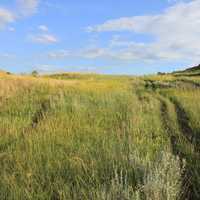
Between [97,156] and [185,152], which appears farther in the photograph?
[185,152]

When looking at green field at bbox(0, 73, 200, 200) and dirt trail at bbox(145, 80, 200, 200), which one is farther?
dirt trail at bbox(145, 80, 200, 200)

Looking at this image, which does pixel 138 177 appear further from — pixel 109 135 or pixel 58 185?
pixel 109 135

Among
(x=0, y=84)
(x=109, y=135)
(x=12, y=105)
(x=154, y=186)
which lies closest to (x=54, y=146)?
(x=109, y=135)

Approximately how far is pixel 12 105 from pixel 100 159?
6.57 metres

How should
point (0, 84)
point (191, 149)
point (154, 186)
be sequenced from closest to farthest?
point (154, 186), point (191, 149), point (0, 84)

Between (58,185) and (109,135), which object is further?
(109,135)

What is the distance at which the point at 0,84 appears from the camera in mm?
14625

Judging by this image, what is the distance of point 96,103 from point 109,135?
4866mm

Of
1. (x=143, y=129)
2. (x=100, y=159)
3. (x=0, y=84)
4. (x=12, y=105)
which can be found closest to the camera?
(x=100, y=159)

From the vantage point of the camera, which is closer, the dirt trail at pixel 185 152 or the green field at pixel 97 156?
the green field at pixel 97 156

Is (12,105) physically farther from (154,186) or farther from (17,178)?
(154,186)

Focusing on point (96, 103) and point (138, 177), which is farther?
point (96, 103)

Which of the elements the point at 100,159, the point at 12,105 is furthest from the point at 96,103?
the point at 100,159

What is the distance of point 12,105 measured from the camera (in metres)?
11.2
